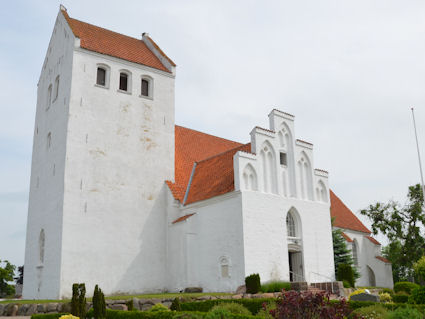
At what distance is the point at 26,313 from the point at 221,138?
1726cm

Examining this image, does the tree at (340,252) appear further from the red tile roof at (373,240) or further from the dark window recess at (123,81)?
the dark window recess at (123,81)

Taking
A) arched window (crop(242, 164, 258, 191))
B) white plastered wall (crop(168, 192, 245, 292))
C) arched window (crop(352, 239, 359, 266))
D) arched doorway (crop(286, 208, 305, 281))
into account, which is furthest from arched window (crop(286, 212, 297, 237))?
arched window (crop(352, 239, 359, 266))

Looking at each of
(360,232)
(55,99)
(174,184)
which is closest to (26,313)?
(174,184)

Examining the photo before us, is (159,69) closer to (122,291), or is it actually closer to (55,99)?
(55,99)

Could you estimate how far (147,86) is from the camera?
24.3 metres

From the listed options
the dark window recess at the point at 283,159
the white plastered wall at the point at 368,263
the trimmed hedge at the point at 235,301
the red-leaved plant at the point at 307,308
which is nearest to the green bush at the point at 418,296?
the trimmed hedge at the point at 235,301

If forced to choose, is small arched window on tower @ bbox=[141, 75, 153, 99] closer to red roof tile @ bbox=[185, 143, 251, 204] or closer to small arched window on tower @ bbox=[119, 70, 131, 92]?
small arched window on tower @ bbox=[119, 70, 131, 92]

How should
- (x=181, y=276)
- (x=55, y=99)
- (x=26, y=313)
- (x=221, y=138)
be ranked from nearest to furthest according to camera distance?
1. (x=26, y=313)
2. (x=181, y=276)
3. (x=55, y=99)
4. (x=221, y=138)

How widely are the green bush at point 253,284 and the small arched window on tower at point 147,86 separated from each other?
11778 millimetres

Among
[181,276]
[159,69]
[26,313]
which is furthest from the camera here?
[159,69]

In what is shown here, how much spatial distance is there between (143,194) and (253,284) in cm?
804

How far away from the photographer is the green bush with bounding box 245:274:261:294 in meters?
16.8

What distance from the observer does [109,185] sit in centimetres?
2109

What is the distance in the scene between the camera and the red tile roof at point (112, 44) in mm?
22688
